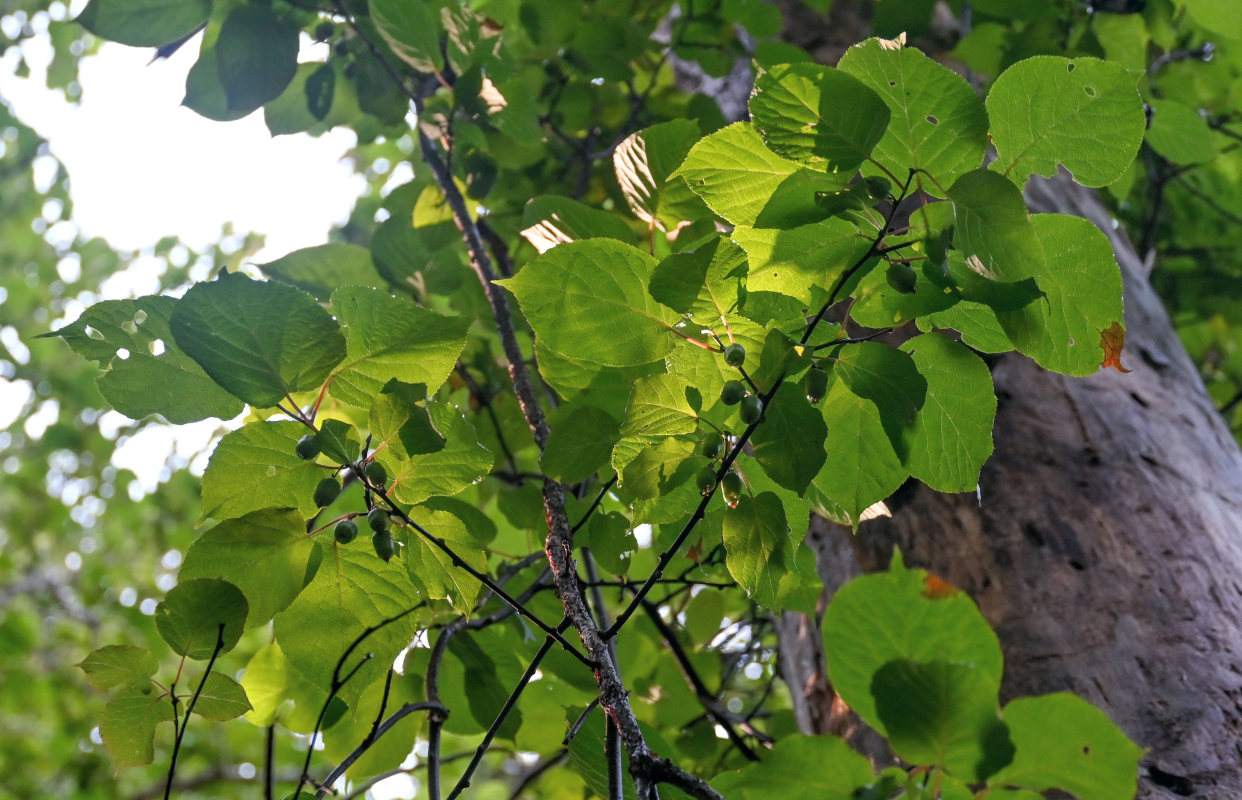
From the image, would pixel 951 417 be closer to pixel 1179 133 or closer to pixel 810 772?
pixel 810 772

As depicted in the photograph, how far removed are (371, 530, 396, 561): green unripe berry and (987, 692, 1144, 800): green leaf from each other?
499 mm

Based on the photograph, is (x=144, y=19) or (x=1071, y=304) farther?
(x=144, y=19)

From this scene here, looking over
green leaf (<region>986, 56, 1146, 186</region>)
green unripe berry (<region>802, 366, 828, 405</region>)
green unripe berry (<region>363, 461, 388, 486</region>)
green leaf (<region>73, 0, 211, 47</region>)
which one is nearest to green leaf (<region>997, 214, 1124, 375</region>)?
green leaf (<region>986, 56, 1146, 186</region>)

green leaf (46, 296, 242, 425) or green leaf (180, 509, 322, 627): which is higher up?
green leaf (46, 296, 242, 425)

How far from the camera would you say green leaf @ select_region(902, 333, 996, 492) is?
64cm

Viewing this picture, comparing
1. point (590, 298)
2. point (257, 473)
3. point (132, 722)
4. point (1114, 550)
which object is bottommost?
point (1114, 550)

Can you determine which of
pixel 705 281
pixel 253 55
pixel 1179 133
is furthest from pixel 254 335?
pixel 1179 133

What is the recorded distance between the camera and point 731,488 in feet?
2.04

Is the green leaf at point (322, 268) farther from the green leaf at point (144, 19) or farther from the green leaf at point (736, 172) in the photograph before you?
the green leaf at point (736, 172)

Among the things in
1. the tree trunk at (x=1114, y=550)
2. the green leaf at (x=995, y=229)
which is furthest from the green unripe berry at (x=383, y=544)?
the tree trunk at (x=1114, y=550)

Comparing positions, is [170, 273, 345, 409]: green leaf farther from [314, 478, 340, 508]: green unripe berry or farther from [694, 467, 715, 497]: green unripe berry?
[694, 467, 715, 497]: green unripe berry

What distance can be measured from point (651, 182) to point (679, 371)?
0.97ft

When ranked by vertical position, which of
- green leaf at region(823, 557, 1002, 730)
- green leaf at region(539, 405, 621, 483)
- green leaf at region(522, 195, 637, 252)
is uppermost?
green leaf at region(522, 195, 637, 252)

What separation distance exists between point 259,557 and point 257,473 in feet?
0.23
